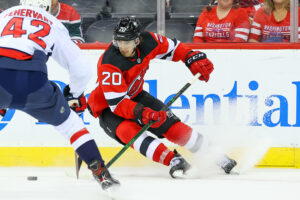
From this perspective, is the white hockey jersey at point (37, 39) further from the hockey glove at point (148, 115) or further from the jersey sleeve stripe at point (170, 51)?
the jersey sleeve stripe at point (170, 51)

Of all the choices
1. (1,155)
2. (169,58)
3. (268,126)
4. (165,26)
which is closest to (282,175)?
(268,126)

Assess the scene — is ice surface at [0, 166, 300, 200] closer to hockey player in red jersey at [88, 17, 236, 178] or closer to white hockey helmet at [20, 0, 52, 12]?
hockey player in red jersey at [88, 17, 236, 178]

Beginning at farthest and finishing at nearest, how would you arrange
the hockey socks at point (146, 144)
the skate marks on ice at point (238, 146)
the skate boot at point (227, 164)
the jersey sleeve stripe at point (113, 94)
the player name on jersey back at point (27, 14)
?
the skate marks on ice at point (238, 146)
the skate boot at point (227, 164)
the hockey socks at point (146, 144)
the jersey sleeve stripe at point (113, 94)
the player name on jersey back at point (27, 14)

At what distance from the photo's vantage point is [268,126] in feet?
14.3

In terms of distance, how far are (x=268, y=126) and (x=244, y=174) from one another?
0.46 m

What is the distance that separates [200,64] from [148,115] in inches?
20.7

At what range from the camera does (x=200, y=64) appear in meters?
3.94

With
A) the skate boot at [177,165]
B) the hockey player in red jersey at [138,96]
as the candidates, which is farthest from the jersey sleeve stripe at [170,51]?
the skate boot at [177,165]

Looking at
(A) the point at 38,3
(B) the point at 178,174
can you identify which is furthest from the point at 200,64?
(A) the point at 38,3

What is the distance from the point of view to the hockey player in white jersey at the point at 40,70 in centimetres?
291

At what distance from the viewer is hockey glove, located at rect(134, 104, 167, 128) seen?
12.0ft

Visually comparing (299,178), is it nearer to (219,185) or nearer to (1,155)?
(219,185)

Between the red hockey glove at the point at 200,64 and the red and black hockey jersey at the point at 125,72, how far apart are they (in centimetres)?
7

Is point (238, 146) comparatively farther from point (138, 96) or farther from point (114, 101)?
point (114, 101)
